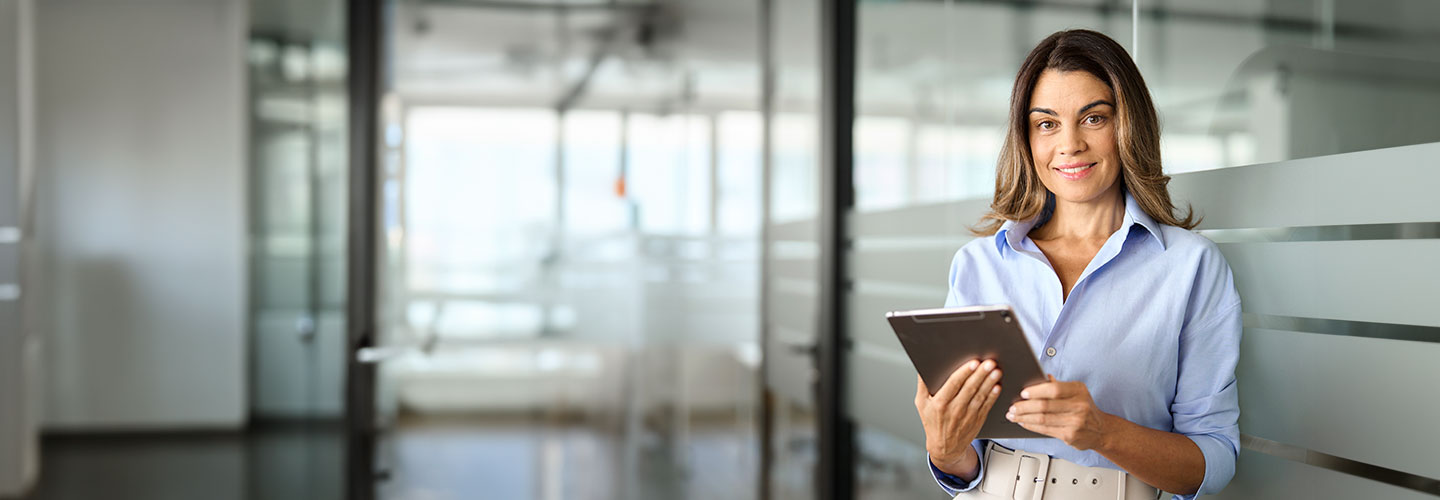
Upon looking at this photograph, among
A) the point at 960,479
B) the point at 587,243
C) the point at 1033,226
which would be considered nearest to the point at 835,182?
the point at 587,243

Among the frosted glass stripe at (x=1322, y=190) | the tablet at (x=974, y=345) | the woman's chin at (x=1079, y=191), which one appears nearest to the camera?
the tablet at (x=974, y=345)

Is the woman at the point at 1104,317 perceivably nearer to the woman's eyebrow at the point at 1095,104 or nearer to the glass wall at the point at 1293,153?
the woman's eyebrow at the point at 1095,104

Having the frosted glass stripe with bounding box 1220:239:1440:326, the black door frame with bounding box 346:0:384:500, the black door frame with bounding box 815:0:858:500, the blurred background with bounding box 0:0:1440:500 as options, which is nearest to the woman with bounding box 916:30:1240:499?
the frosted glass stripe with bounding box 1220:239:1440:326

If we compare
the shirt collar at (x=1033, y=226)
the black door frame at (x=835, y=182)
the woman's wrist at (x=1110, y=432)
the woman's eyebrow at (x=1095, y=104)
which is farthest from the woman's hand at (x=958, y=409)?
the black door frame at (x=835, y=182)

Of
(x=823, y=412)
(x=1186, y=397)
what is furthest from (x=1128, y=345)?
(x=823, y=412)

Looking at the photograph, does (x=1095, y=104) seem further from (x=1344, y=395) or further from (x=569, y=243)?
(x=569, y=243)

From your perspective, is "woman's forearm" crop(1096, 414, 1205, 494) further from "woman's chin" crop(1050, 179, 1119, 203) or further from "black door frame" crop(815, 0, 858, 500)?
"black door frame" crop(815, 0, 858, 500)

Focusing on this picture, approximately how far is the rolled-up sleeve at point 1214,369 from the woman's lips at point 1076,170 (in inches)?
7.7

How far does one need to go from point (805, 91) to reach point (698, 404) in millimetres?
Result: 1076


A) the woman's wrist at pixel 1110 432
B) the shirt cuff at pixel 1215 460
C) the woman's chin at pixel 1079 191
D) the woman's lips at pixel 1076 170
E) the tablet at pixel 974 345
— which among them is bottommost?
the shirt cuff at pixel 1215 460

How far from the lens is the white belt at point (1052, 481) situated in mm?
1337

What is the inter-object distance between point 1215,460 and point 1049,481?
0.68 ft

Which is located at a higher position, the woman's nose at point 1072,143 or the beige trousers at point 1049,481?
the woman's nose at point 1072,143

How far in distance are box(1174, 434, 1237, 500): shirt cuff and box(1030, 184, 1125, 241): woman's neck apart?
301 millimetres
